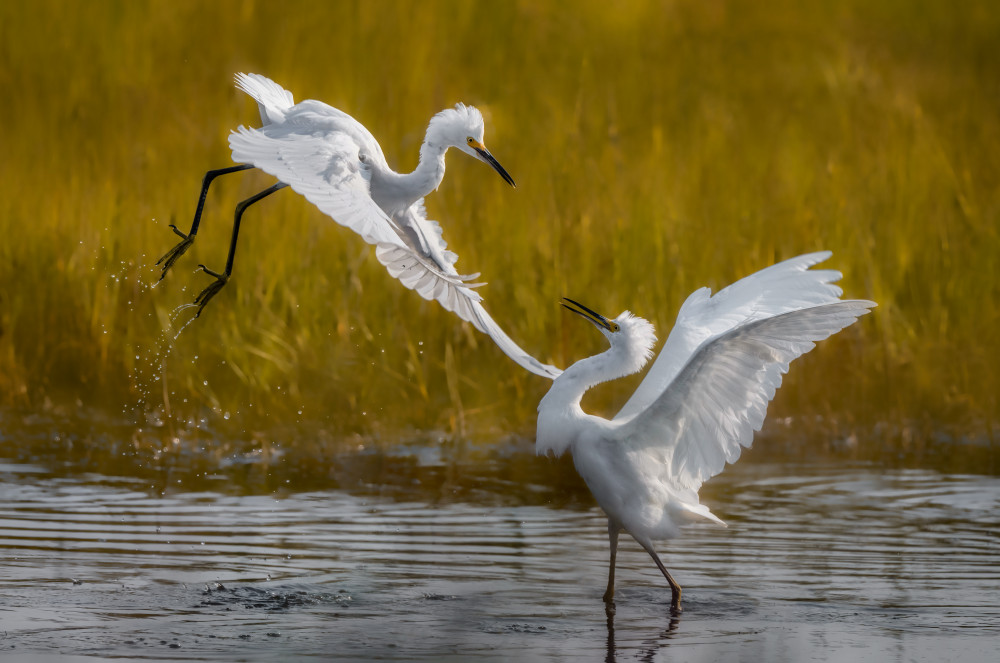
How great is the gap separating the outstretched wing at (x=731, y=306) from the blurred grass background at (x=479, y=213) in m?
2.19

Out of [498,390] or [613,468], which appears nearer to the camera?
[613,468]

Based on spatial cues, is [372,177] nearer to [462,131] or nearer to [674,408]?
[462,131]

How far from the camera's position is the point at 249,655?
4.48m

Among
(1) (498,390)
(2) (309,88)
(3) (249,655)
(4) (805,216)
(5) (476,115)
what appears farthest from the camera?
(2) (309,88)

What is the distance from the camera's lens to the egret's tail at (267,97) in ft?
19.4

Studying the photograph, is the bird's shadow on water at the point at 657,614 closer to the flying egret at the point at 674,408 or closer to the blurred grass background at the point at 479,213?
the flying egret at the point at 674,408

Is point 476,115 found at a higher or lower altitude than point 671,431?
higher

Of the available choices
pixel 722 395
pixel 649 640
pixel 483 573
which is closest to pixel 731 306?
pixel 722 395

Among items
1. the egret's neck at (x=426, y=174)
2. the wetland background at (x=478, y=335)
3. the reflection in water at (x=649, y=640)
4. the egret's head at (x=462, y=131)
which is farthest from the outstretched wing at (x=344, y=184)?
the wetland background at (x=478, y=335)

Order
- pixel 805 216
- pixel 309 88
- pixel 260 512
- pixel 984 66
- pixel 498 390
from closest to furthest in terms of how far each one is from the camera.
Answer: pixel 260 512 < pixel 498 390 < pixel 805 216 < pixel 309 88 < pixel 984 66

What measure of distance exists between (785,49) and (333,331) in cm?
519

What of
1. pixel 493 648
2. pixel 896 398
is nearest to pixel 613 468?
pixel 493 648

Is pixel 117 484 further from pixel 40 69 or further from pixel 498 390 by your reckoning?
pixel 40 69

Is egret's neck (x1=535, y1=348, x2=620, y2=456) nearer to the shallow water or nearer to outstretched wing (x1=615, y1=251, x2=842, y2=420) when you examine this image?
outstretched wing (x1=615, y1=251, x2=842, y2=420)
